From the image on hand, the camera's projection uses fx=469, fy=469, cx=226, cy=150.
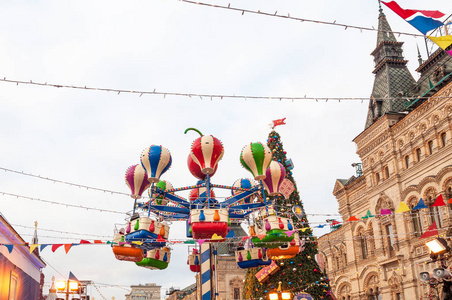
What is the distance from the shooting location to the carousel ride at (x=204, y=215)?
1248 centimetres

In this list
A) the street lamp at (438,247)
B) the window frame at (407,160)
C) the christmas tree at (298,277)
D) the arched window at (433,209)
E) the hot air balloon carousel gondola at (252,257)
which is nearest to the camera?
the street lamp at (438,247)

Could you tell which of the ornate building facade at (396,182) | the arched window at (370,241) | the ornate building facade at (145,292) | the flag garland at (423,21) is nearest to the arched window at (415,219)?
the ornate building facade at (396,182)

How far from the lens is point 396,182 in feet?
83.9

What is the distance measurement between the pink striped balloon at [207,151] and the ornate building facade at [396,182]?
11.3 m

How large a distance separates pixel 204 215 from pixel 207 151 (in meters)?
2.01

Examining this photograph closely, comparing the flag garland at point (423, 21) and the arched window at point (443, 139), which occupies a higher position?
the arched window at point (443, 139)

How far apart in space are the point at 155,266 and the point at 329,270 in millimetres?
21855

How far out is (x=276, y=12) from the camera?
8086mm

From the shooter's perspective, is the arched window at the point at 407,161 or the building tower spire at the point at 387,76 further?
the building tower spire at the point at 387,76

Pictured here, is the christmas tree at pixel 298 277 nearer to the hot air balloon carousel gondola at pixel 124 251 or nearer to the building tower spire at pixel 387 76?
the hot air balloon carousel gondola at pixel 124 251

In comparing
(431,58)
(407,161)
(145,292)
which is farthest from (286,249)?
(145,292)

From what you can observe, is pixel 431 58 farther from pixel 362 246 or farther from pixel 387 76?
pixel 362 246

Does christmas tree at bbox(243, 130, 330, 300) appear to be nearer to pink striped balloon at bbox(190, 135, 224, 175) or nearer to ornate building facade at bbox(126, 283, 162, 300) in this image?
pink striped balloon at bbox(190, 135, 224, 175)

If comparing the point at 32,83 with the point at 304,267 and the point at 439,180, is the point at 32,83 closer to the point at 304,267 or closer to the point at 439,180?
the point at 304,267
